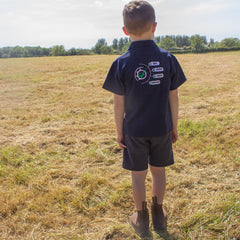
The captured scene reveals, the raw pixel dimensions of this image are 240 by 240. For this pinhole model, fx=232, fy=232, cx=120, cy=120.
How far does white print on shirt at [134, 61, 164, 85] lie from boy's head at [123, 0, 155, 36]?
0.23 meters

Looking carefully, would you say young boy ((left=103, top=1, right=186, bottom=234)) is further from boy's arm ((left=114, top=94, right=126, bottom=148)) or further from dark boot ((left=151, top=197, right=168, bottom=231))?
dark boot ((left=151, top=197, right=168, bottom=231))

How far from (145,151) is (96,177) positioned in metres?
1.14

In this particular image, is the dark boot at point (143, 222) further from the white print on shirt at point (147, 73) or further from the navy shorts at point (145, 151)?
the white print on shirt at point (147, 73)

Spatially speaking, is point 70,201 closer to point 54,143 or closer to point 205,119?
point 54,143

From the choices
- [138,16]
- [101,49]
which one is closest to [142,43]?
[138,16]

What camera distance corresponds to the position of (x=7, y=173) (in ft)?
9.53

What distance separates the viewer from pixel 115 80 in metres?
1.66

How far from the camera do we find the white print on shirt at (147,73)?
5.21 ft

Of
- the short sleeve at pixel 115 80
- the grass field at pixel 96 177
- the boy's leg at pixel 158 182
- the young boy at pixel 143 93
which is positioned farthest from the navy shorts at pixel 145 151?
the grass field at pixel 96 177

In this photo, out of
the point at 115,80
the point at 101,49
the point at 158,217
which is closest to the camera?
the point at 115,80

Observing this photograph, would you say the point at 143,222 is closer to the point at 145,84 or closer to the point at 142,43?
the point at 145,84

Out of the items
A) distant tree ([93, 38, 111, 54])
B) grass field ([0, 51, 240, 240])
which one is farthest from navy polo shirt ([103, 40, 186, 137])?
distant tree ([93, 38, 111, 54])

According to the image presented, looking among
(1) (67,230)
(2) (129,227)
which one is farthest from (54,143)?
(2) (129,227)

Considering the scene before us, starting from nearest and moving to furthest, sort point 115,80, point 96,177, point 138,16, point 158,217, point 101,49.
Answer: point 138,16, point 115,80, point 158,217, point 96,177, point 101,49
